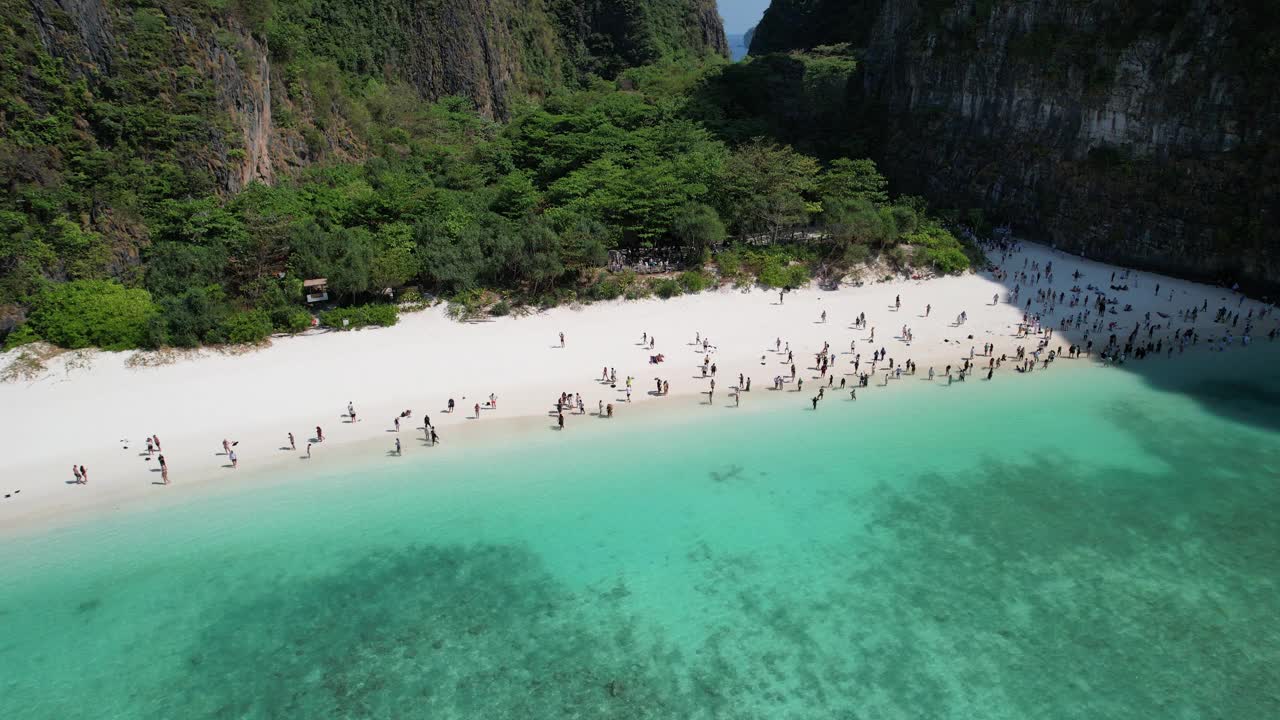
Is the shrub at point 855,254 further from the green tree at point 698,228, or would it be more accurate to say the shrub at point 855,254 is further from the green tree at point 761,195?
the green tree at point 698,228

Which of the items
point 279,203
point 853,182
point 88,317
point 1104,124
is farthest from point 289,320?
point 1104,124

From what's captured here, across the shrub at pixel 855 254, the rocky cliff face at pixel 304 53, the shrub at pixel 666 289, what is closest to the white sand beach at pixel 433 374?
the shrub at pixel 666 289

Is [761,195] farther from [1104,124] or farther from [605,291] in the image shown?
[1104,124]

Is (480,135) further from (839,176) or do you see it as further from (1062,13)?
(1062,13)

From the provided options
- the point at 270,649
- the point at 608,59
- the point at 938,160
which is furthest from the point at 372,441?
the point at 608,59

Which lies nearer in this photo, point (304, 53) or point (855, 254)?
point (855, 254)

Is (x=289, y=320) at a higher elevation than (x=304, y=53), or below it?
below
